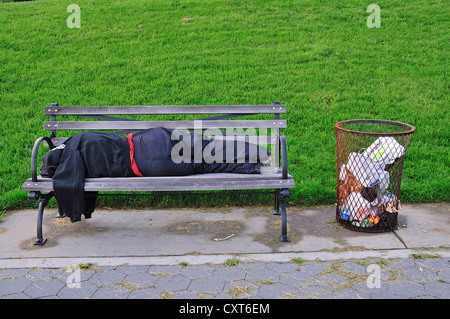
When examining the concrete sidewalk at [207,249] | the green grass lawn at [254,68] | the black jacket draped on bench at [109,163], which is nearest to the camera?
the concrete sidewalk at [207,249]

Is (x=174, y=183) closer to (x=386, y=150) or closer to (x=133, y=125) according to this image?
(x=133, y=125)

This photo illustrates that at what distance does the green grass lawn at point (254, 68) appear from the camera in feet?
18.3

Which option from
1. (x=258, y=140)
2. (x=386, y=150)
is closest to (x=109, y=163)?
(x=258, y=140)

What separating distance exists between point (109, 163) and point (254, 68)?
162 inches

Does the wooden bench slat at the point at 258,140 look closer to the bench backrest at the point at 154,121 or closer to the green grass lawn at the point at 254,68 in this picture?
the bench backrest at the point at 154,121

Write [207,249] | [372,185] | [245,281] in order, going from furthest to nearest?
[372,185]
[207,249]
[245,281]

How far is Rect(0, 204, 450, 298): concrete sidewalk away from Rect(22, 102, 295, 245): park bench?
0.76ft

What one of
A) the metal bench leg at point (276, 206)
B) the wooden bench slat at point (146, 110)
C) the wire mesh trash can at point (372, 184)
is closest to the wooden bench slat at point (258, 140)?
the wooden bench slat at point (146, 110)

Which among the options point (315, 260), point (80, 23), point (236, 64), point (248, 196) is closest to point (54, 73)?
point (80, 23)

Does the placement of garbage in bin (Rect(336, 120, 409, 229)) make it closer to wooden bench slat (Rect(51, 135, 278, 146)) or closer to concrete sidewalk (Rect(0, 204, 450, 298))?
concrete sidewalk (Rect(0, 204, 450, 298))

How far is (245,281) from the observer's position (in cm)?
336

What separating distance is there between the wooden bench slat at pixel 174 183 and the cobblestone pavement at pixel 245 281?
0.68 meters

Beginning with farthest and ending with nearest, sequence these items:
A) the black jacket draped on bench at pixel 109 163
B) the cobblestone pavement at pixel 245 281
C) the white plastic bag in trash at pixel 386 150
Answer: the white plastic bag in trash at pixel 386 150, the black jacket draped on bench at pixel 109 163, the cobblestone pavement at pixel 245 281

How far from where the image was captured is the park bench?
3984 mm
